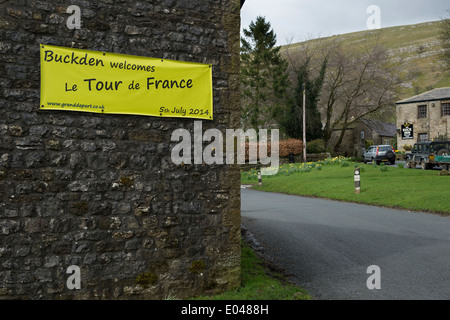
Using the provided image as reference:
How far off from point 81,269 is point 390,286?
14.6 ft

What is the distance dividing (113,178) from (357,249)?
222 inches

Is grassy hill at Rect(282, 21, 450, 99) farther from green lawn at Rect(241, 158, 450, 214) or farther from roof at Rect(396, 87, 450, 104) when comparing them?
green lawn at Rect(241, 158, 450, 214)

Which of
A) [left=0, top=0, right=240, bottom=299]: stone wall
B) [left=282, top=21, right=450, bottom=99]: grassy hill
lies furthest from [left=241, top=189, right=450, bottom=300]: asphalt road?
[left=282, top=21, right=450, bottom=99]: grassy hill

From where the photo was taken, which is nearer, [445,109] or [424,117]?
[445,109]

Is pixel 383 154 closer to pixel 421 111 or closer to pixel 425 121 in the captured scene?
pixel 425 121

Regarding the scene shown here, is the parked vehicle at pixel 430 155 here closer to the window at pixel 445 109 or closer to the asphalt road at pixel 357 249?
the asphalt road at pixel 357 249

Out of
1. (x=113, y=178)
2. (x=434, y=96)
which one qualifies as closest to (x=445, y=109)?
(x=434, y=96)

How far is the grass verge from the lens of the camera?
5.53 meters

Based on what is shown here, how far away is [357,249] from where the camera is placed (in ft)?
28.2

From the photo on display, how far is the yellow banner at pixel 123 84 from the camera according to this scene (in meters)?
5.11

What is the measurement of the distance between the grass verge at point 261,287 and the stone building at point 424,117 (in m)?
47.4

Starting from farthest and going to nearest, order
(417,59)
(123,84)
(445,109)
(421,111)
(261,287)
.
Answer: (417,59)
(421,111)
(445,109)
(261,287)
(123,84)

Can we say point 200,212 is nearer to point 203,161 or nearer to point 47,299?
point 203,161

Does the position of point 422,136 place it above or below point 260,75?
below
